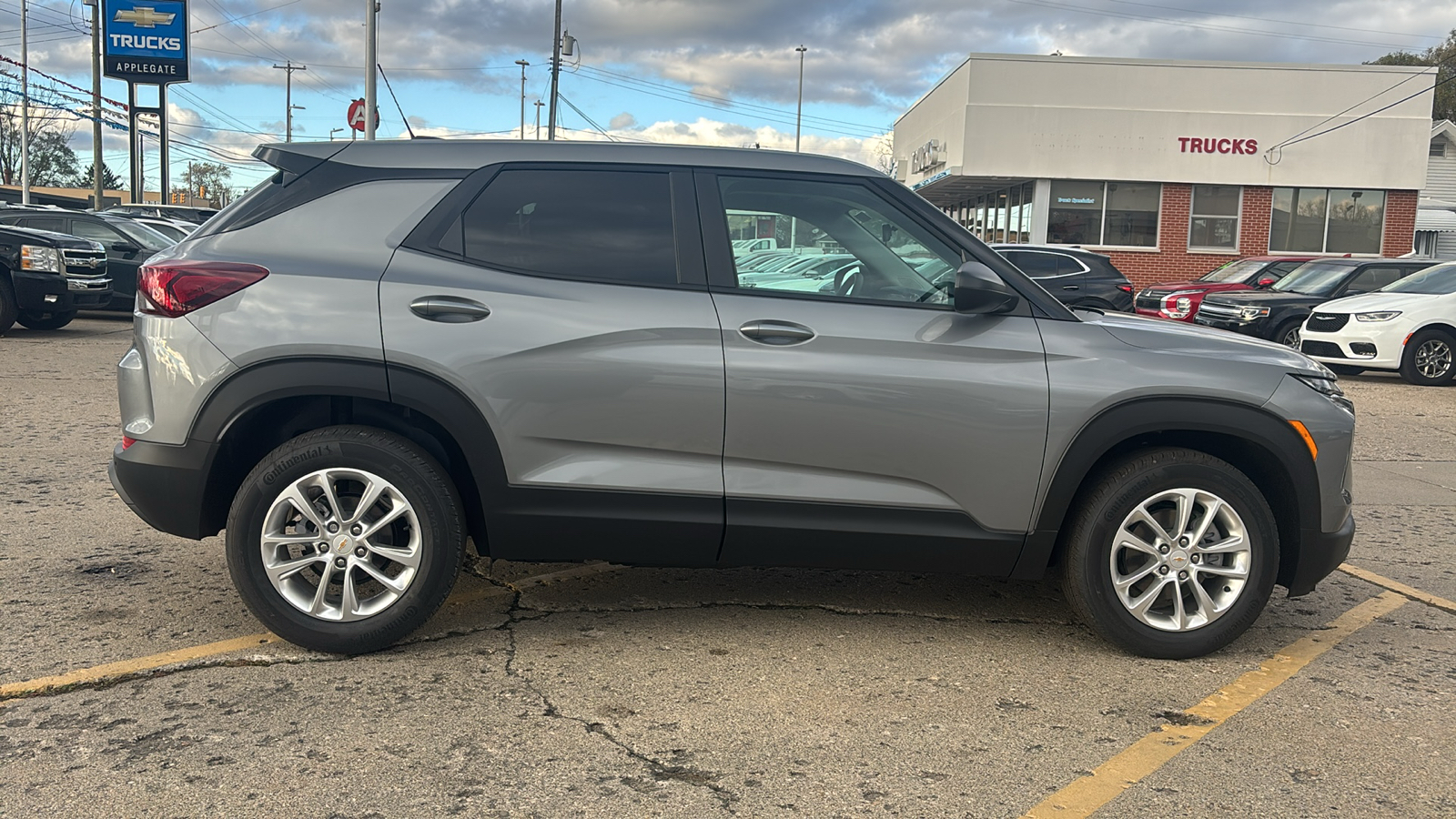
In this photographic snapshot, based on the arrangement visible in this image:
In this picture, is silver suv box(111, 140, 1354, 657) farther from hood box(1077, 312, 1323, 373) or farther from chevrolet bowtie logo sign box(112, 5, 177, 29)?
chevrolet bowtie logo sign box(112, 5, 177, 29)

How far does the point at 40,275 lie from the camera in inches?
551

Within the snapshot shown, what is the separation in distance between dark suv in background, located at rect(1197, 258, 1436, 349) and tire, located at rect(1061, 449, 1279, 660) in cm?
1273

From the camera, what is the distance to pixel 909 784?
3.13 m

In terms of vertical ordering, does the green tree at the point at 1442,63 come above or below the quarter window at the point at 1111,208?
above

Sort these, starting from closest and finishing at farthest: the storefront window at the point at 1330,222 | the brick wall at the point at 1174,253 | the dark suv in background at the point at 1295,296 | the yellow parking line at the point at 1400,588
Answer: the yellow parking line at the point at 1400,588
the dark suv in background at the point at 1295,296
the brick wall at the point at 1174,253
the storefront window at the point at 1330,222

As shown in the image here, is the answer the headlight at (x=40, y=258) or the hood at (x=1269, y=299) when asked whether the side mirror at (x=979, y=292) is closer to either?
the headlight at (x=40, y=258)

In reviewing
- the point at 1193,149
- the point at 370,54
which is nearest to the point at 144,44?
the point at 370,54

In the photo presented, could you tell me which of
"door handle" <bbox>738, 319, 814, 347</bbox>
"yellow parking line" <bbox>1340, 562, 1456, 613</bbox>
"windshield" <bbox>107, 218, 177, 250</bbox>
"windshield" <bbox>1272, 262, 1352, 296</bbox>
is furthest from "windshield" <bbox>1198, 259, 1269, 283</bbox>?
"door handle" <bbox>738, 319, 814, 347</bbox>

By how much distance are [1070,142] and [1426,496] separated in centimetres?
2431

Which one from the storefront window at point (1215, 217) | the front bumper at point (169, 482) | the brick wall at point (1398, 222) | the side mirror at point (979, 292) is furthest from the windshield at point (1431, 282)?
the brick wall at point (1398, 222)

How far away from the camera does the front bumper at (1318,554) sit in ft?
13.6

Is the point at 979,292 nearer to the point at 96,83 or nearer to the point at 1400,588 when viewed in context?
the point at 1400,588

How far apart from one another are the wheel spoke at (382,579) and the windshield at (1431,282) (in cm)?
1423

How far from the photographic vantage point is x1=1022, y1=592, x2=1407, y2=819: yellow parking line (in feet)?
10.1
